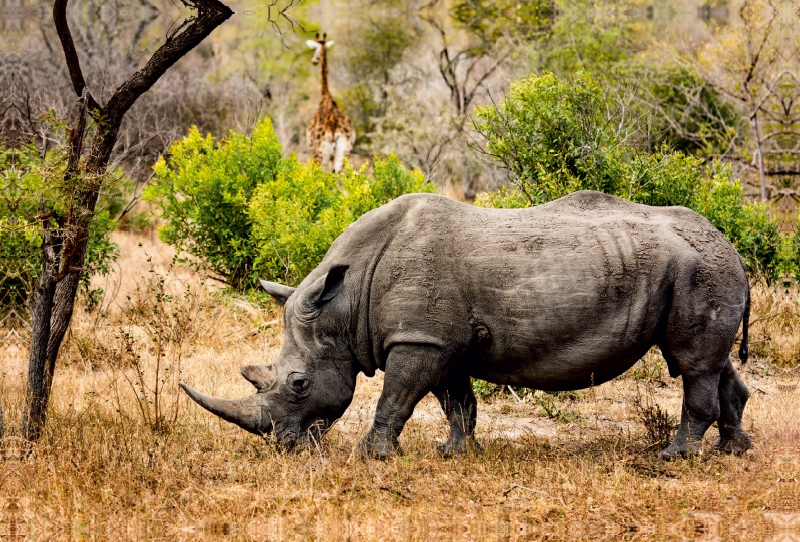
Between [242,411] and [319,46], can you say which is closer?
[242,411]

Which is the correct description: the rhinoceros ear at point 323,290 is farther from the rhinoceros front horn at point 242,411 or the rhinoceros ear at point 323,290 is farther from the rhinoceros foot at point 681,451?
the rhinoceros foot at point 681,451

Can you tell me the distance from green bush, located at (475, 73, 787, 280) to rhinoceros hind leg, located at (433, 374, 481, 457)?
9.73 feet

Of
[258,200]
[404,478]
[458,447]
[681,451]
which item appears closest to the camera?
[404,478]

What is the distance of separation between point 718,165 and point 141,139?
1083 centimetres

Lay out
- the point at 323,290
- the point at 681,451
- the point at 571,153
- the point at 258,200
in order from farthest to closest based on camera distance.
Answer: the point at 258,200, the point at 571,153, the point at 681,451, the point at 323,290

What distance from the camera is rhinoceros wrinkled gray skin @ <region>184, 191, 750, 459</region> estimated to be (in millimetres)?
6180

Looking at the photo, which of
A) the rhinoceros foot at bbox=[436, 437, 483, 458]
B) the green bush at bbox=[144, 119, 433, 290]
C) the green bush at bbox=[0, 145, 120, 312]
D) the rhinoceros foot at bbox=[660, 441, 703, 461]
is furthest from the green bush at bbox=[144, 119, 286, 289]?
the rhinoceros foot at bbox=[660, 441, 703, 461]

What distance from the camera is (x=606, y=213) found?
653 cm

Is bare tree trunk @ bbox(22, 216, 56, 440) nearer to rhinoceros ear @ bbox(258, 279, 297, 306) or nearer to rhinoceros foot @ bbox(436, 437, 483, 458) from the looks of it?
rhinoceros ear @ bbox(258, 279, 297, 306)

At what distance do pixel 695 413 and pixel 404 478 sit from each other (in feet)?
6.69

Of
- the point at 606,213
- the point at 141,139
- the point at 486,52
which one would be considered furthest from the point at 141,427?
the point at 486,52

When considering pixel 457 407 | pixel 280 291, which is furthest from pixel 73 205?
pixel 457 407

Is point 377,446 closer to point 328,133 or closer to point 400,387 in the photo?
point 400,387

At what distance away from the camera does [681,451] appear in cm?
647
